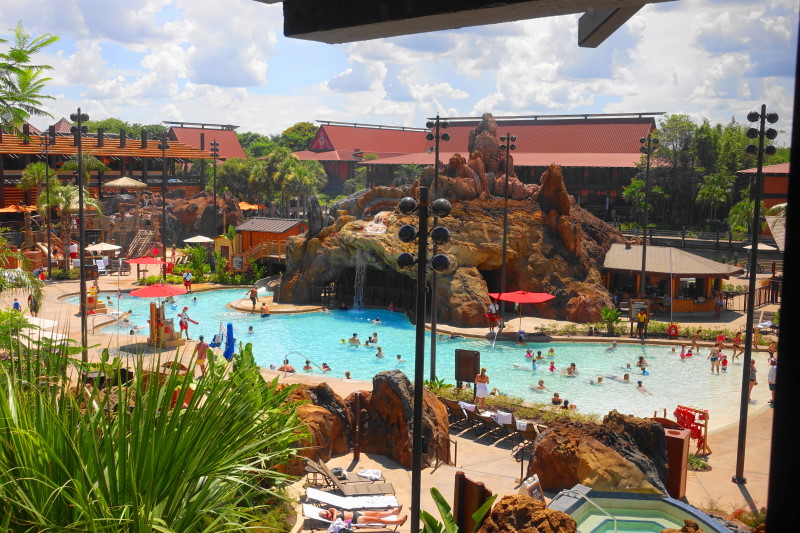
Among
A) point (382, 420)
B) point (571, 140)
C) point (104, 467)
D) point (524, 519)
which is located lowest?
point (382, 420)

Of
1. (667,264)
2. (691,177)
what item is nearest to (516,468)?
(667,264)

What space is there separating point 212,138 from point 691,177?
57.1 metres

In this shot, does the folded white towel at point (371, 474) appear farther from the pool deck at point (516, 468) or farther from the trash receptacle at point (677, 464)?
the trash receptacle at point (677, 464)

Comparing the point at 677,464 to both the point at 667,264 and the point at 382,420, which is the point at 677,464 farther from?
the point at 667,264

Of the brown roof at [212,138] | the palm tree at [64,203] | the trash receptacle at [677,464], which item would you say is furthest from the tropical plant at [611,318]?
the brown roof at [212,138]

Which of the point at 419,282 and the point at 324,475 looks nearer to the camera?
the point at 419,282

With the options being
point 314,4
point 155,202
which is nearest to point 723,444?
point 314,4

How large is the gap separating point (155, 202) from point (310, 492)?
4766 cm

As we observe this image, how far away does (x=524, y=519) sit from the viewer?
6707 millimetres

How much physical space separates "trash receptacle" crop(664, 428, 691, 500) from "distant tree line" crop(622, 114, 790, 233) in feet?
133

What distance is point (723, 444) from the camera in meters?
16.3

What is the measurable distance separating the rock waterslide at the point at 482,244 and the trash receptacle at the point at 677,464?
53.7 feet

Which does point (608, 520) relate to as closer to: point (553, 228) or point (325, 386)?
point (325, 386)

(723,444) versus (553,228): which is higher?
(553,228)
